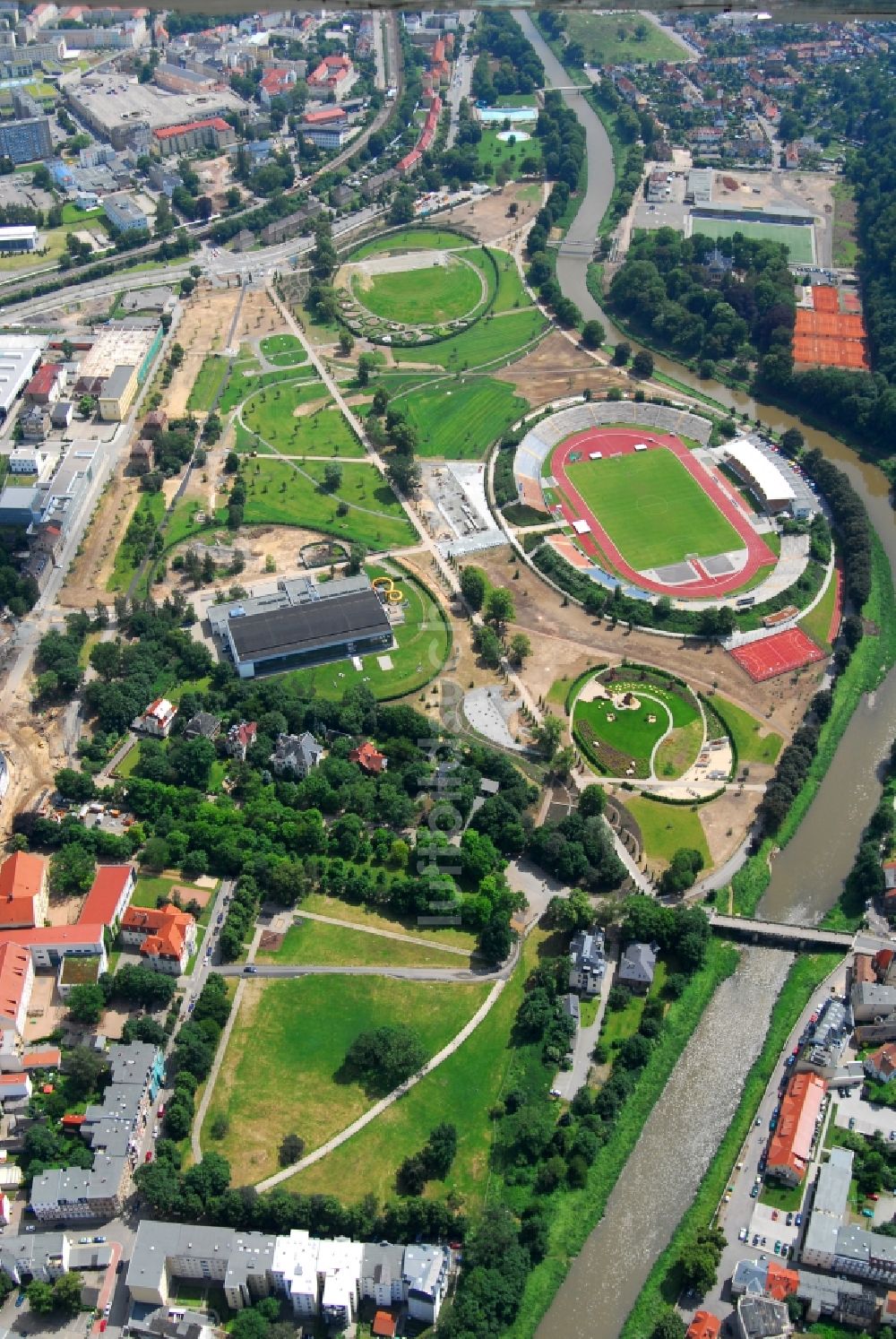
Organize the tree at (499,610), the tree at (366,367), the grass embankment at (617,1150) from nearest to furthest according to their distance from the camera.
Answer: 1. the grass embankment at (617,1150)
2. the tree at (499,610)
3. the tree at (366,367)

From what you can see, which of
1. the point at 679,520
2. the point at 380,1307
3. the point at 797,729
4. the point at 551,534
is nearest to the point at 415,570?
the point at 551,534

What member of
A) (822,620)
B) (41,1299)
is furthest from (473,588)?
(41,1299)

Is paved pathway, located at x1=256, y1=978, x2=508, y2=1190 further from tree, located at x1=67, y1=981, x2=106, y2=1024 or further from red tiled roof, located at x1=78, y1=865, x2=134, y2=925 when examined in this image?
red tiled roof, located at x1=78, y1=865, x2=134, y2=925

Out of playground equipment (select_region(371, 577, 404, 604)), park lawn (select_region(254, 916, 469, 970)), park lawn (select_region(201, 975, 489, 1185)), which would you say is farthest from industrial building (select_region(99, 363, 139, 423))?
park lawn (select_region(201, 975, 489, 1185))

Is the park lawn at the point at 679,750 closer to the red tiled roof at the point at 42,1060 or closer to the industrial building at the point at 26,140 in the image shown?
the red tiled roof at the point at 42,1060

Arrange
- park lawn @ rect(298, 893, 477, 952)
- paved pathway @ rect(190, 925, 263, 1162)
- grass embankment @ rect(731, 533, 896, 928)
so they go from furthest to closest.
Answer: grass embankment @ rect(731, 533, 896, 928), park lawn @ rect(298, 893, 477, 952), paved pathway @ rect(190, 925, 263, 1162)

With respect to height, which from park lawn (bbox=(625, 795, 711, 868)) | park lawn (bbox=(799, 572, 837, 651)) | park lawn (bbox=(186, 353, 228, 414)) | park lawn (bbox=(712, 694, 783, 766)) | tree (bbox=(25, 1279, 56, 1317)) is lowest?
tree (bbox=(25, 1279, 56, 1317))

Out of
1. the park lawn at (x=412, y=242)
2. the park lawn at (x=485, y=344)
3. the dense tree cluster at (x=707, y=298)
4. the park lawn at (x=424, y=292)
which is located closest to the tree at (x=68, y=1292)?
the park lawn at (x=485, y=344)
